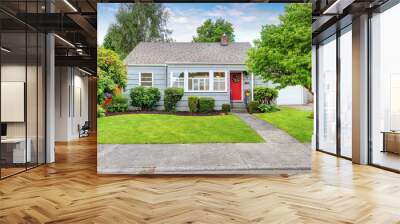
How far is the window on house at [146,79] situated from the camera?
640 centimetres

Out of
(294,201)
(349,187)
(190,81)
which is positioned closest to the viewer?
(294,201)

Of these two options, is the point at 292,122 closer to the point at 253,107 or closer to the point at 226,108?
the point at 253,107

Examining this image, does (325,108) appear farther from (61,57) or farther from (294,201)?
(61,57)

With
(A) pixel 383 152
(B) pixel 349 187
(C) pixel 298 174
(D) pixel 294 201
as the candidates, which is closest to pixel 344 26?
(A) pixel 383 152

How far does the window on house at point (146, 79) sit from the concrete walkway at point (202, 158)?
3.30ft

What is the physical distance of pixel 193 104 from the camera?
6.53 m

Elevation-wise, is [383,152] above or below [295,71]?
below

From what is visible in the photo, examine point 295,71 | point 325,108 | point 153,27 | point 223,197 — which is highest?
point 153,27

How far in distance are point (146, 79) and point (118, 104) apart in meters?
0.62

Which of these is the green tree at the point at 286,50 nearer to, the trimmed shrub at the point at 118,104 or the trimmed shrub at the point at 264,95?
the trimmed shrub at the point at 264,95

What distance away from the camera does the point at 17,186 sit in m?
5.48

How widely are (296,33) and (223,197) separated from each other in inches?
135

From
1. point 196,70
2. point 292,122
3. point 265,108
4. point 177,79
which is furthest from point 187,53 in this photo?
point 292,122

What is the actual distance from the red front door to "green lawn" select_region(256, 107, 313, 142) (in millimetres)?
465
